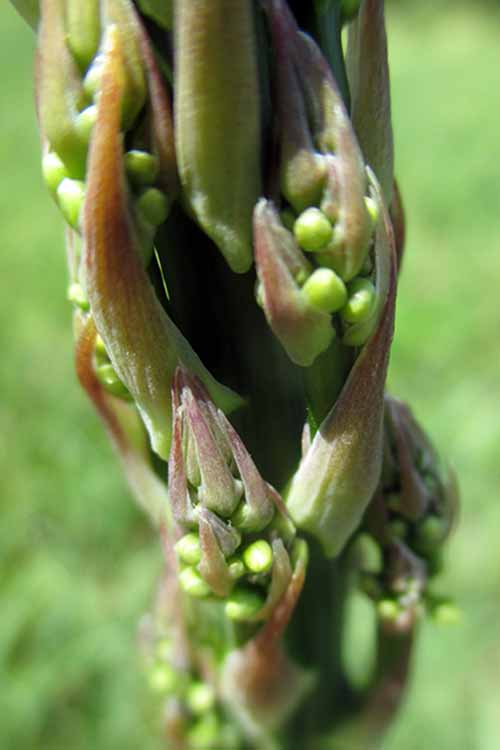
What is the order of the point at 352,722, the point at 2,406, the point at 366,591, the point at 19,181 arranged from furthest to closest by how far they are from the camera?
1. the point at 19,181
2. the point at 2,406
3. the point at 352,722
4. the point at 366,591

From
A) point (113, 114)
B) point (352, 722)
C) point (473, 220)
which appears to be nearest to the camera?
point (113, 114)

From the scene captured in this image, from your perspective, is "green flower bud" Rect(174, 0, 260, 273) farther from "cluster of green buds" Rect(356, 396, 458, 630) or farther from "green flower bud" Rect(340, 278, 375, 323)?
"cluster of green buds" Rect(356, 396, 458, 630)

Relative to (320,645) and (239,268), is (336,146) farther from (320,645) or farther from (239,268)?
(320,645)

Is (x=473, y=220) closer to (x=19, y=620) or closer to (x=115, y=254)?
(x=19, y=620)

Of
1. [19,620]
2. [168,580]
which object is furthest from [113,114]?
[19,620]

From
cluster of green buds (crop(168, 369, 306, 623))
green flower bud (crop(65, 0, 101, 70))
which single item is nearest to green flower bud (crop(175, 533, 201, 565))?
cluster of green buds (crop(168, 369, 306, 623))

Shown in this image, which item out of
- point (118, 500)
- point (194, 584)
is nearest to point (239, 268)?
point (194, 584)
